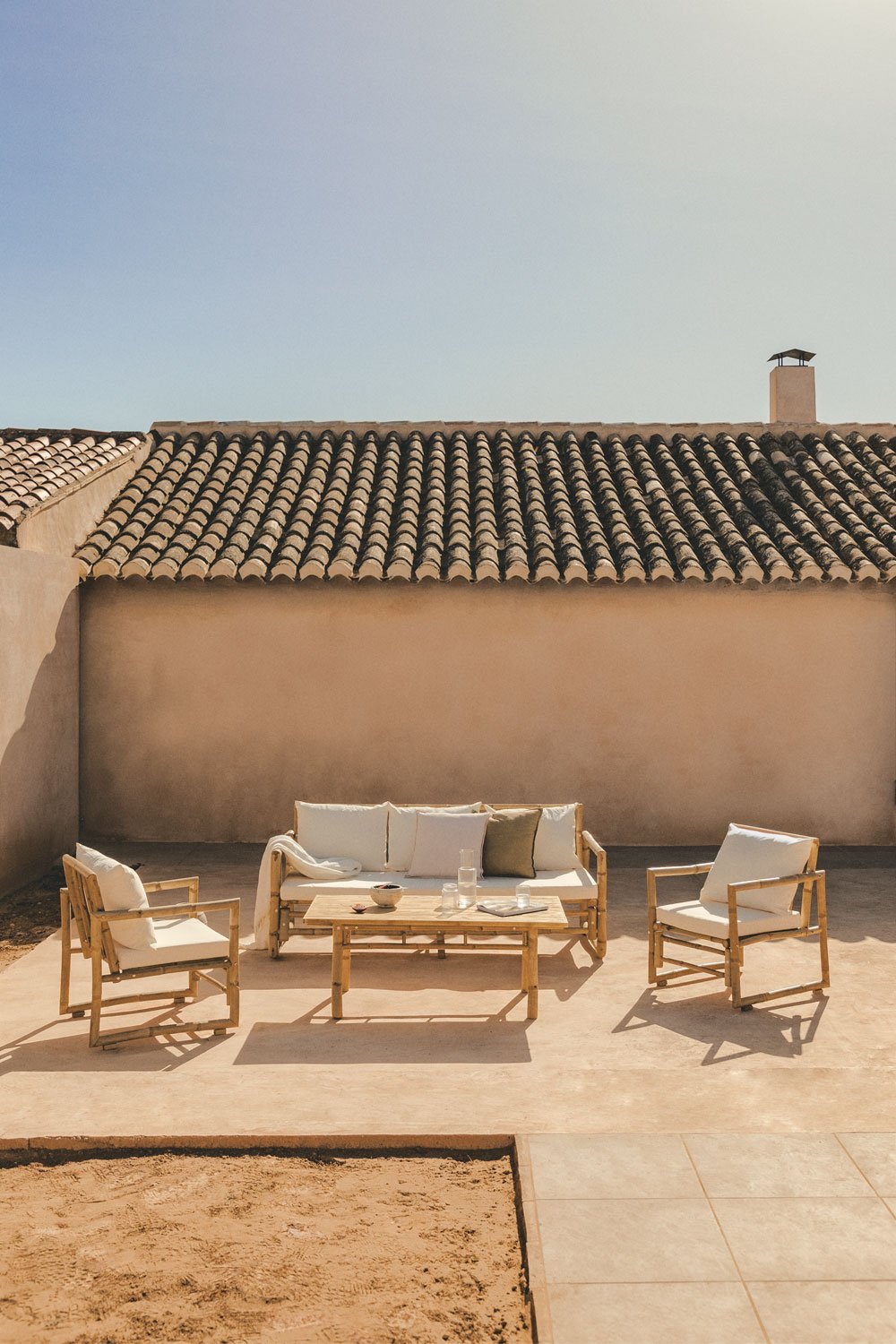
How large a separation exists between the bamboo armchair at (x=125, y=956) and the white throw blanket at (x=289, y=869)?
48.4 inches

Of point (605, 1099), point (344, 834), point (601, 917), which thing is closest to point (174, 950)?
point (344, 834)

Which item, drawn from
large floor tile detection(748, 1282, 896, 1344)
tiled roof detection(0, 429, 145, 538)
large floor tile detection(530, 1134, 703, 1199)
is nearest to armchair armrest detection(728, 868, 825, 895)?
large floor tile detection(530, 1134, 703, 1199)

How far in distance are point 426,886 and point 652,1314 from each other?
177 inches

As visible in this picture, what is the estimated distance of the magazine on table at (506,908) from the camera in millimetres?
6926

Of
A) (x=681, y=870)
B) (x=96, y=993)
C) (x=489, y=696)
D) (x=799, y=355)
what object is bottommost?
(x=96, y=993)

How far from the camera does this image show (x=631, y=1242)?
154 inches

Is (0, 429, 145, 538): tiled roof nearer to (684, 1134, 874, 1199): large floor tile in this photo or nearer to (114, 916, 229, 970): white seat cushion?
(114, 916, 229, 970): white seat cushion

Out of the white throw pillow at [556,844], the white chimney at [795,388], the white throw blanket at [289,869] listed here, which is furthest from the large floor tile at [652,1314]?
the white chimney at [795,388]

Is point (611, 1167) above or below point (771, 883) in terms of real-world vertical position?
below

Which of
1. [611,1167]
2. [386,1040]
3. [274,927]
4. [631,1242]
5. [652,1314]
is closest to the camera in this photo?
[652,1314]

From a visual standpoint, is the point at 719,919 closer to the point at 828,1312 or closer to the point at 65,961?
the point at 828,1312

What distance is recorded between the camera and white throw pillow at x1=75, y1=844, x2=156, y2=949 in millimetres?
6254

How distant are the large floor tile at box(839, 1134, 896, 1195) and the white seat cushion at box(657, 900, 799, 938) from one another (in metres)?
2.15

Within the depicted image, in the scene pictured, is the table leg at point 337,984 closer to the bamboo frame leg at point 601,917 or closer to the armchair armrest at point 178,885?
the armchair armrest at point 178,885
